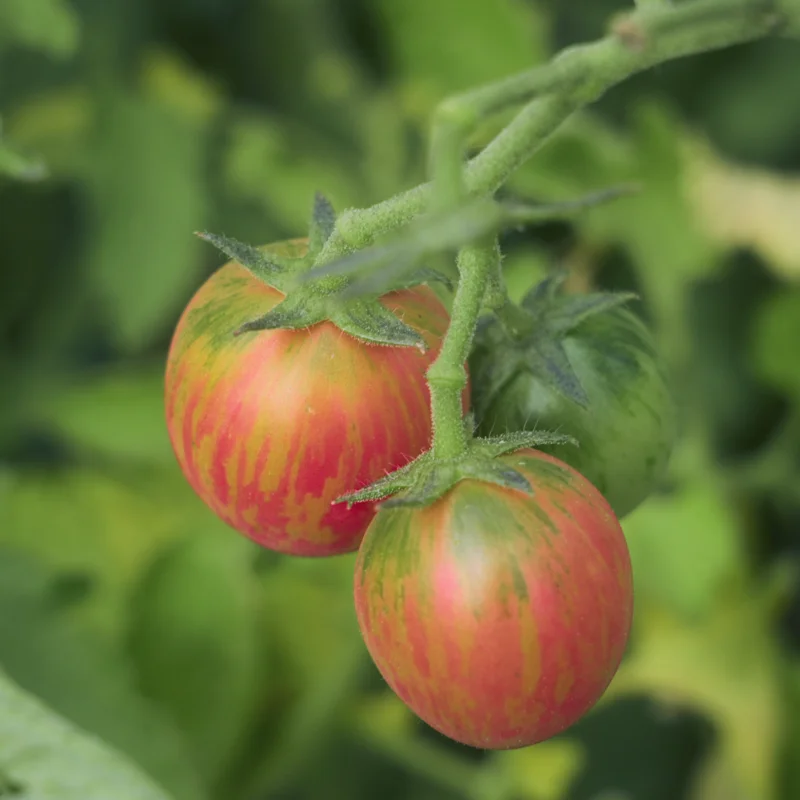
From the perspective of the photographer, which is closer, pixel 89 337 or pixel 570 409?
pixel 570 409

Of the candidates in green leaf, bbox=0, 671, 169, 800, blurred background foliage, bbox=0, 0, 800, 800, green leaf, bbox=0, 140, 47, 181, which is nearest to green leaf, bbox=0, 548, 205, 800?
blurred background foliage, bbox=0, 0, 800, 800

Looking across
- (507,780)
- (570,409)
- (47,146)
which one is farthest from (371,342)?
(47,146)

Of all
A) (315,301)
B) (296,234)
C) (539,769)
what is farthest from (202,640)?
(315,301)

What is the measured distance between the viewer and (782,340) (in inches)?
65.6

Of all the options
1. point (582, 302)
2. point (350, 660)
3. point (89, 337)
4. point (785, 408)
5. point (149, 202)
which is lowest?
point (350, 660)

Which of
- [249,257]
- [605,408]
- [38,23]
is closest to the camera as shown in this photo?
[249,257]

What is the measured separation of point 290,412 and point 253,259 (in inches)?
4.1

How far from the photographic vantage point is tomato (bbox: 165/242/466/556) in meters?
0.69

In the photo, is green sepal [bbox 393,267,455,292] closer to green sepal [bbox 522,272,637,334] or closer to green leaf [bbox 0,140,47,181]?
green sepal [bbox 522,272,637,334]

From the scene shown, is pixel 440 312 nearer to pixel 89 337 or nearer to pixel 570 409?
pixel 570 409

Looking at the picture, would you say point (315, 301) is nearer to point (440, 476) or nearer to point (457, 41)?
point (440, 476)

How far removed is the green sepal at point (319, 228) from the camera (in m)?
0.74

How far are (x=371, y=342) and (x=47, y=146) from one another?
126 centimetres

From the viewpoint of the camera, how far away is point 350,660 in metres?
1.50
